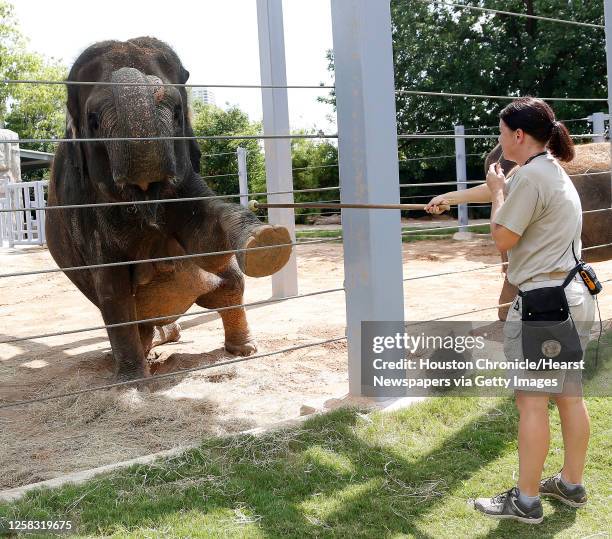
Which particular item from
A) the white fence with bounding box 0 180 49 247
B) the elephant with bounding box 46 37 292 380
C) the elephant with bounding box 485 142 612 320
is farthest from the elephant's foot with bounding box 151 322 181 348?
the white fence with bounding box 0 180 49 247

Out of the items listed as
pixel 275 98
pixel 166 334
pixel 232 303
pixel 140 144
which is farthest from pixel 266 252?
pixel 275 98

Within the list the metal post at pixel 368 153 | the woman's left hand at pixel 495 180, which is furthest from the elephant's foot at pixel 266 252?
the woman's left hand at pixel 495 180

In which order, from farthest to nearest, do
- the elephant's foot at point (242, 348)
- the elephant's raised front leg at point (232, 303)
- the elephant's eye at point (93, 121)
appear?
the elephant's foot at point (242, 348), the elephant's raised front leg at point (232, 303), the elephant's eye at point (93, 121)

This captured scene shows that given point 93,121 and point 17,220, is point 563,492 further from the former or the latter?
point 17,220

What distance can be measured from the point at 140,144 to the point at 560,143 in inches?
91.8

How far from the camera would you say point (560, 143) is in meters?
2.78

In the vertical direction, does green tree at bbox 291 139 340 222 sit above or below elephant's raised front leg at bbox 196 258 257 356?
above

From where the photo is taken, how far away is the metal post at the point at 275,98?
25.1ft

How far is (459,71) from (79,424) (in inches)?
710

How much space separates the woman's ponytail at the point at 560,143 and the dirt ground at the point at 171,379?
1.99 metres

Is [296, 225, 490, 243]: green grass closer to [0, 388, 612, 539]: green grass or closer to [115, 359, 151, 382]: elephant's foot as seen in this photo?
[115, 359, 151, 382]: elephant's foot

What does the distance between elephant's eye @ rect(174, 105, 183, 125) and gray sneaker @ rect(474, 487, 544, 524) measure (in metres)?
2.98

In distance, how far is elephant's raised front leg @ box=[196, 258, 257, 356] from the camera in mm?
5570

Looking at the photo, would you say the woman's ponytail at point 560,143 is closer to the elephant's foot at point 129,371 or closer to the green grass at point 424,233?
the elephant's foot at point 129,371
